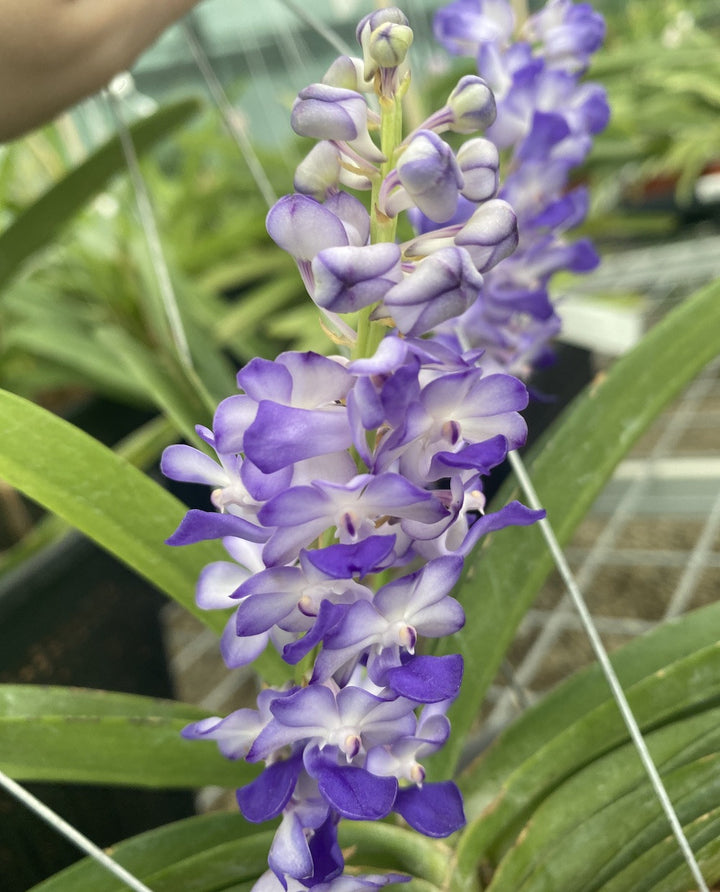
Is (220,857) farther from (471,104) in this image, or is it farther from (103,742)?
(471,104)

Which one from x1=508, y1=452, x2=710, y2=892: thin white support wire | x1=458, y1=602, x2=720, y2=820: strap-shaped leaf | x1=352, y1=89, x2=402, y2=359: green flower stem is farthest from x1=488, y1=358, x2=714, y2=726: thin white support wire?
x1=352, y1=89, x2=402, y2=359: green flower stem

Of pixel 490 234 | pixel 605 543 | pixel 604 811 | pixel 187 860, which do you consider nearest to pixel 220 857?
pixel 187 860

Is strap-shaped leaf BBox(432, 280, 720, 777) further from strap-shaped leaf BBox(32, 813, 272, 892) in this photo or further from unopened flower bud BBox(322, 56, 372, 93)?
unopened flower bud BBox(322, 56, 372, 93)

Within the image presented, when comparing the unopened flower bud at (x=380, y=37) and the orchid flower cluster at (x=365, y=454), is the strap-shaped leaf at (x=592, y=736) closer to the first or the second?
the orchid flower cluster at (x=365, y=454)

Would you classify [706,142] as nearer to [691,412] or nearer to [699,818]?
[691,412]

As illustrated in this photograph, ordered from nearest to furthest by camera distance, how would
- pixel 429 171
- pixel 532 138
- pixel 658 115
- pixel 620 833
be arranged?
pixel 429 171 < pixel 620 833 < pixel 532 138 < pixel 658 115

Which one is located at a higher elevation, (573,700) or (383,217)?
(383,217)

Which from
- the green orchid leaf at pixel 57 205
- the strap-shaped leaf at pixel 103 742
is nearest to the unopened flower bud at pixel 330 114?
the strap-shaped leaf at pixel 103 742
